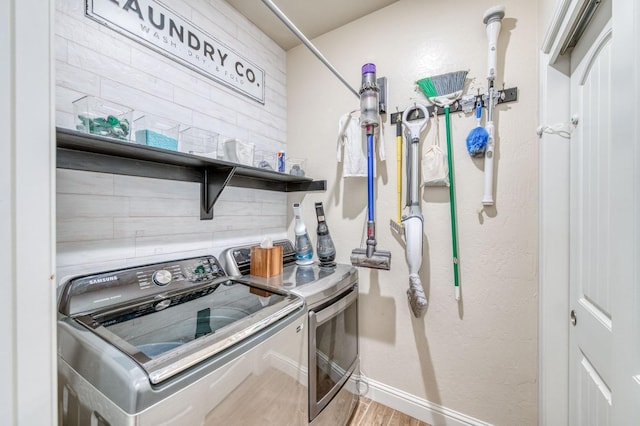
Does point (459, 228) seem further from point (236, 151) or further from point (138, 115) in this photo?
point (138, 115)

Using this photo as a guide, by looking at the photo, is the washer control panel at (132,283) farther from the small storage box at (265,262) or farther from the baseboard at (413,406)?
the baseboard at (413,406)

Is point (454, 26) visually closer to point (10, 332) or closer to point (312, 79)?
point (312, 79)

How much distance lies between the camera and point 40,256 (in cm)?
49

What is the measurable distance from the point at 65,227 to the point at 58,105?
19.3 inches

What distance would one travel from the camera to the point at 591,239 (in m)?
0.92

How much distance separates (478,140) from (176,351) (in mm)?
1625

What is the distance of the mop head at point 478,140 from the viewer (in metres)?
1.35

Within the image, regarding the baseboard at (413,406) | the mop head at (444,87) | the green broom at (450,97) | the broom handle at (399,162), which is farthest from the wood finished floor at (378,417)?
the mop head at (444,87)

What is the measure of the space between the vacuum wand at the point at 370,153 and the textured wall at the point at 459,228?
16cm

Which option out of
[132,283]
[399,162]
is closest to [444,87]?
Answer: [399,162]

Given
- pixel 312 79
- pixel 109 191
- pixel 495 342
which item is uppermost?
pixel 312 79

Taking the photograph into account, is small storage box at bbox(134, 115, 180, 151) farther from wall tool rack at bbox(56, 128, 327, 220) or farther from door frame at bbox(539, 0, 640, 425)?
door frame at bbox(539, 0, 640, 425)

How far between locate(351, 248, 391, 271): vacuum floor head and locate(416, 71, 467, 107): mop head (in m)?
0.98

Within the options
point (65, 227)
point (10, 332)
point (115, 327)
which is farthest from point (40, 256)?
point (65, 227)
